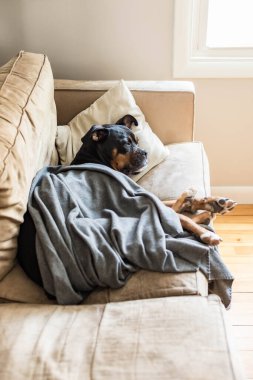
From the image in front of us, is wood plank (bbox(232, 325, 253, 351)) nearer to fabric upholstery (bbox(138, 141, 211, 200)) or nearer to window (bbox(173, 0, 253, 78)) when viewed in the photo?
fabric upholstery (bbox(138, 141, 211, 200))

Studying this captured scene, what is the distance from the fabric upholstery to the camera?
70.3 inches

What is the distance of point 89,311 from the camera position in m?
1.28

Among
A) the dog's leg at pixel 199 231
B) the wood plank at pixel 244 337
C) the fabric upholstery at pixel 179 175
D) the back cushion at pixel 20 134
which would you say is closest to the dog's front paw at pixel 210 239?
the dog's leg at pixel 199 231

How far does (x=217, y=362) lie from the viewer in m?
1.04

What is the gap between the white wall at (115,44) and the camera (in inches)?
88.0

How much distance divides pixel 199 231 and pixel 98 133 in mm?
616

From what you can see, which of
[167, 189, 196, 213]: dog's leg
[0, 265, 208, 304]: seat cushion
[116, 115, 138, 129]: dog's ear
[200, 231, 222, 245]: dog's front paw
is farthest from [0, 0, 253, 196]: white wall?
[0, 265, 208, 304]: seat cushion

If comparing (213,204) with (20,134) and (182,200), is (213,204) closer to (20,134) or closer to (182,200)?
(182,200)

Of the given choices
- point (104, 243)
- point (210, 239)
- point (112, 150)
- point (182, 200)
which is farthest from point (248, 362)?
point (112, 150)

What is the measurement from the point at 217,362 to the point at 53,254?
1.89 ft

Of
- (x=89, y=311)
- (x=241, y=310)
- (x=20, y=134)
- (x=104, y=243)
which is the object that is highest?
(x=20, y=134)

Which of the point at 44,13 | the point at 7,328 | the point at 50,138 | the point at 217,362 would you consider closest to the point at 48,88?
the point at 50,138

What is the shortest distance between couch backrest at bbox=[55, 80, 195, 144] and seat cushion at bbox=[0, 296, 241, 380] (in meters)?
1.00

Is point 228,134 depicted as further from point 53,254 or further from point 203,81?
point 53,254
